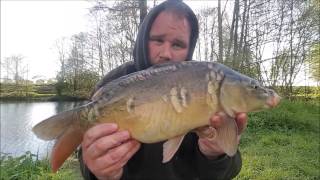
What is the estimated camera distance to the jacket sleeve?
72.3 inches

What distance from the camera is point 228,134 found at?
151cm

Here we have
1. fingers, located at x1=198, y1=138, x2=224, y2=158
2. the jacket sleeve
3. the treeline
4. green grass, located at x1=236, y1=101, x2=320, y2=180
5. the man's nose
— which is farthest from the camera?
the treeline

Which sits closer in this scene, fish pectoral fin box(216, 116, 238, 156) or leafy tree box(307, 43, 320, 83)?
fish pectoral fin box(216, 116, 238, 156)

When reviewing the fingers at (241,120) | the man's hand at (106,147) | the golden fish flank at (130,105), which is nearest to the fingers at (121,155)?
the man's hand at (106,147)

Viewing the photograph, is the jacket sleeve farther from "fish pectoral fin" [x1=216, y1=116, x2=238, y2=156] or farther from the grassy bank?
the grassy bank

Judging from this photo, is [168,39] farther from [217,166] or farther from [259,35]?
[259,35]

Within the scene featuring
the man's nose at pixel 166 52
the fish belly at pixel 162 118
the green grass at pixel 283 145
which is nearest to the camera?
the fish belly at pixel 162 118

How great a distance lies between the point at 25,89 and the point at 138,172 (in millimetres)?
37454

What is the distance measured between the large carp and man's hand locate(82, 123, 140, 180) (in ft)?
0.11

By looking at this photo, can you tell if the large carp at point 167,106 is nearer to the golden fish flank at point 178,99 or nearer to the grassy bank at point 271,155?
the golden fish flank at point 178,99

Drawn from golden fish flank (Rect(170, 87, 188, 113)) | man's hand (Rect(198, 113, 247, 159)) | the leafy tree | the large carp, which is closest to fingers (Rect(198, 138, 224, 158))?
man's hand (Rect(198, 113, 247, 159))

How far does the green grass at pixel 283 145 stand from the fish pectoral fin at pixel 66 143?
411cm

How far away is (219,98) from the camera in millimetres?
1454

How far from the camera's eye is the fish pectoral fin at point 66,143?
147cm
